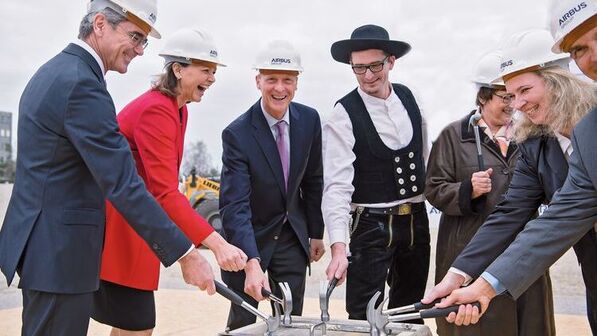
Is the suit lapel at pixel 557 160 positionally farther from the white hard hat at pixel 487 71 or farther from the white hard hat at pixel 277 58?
the white hard hat at pixel 277 58

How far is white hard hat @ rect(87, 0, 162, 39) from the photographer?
7.98 ft

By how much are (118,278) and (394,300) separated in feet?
4.34

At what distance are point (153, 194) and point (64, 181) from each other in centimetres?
58

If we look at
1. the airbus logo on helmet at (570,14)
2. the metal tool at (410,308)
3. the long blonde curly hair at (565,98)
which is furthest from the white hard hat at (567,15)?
the metal tool at (410,308)

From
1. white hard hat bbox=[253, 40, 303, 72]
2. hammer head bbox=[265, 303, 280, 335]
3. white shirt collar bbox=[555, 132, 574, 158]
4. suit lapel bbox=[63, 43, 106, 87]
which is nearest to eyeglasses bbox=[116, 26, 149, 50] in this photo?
suit lapel bbox=[63, 43, 106, 87]

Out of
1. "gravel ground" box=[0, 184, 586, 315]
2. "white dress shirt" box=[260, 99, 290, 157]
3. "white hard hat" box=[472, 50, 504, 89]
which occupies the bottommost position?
"gravel ground" box=[0, 184, 586, 315]

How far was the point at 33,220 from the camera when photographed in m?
2.22

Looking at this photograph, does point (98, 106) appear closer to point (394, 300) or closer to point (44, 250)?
point (44, 250)

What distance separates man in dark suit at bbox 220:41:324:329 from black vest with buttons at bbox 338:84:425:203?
0.74ft

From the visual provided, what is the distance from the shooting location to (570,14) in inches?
77.5

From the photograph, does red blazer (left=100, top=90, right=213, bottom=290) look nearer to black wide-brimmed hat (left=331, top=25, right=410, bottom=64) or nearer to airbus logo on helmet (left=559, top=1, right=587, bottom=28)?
black wide-brimmed hat (left=331, top=25, right=410, bottom=64)

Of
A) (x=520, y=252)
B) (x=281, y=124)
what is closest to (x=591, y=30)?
(x=520, y=252)

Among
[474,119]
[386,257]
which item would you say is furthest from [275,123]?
[474,119]

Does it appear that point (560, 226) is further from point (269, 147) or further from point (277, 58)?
point (277, 58)
